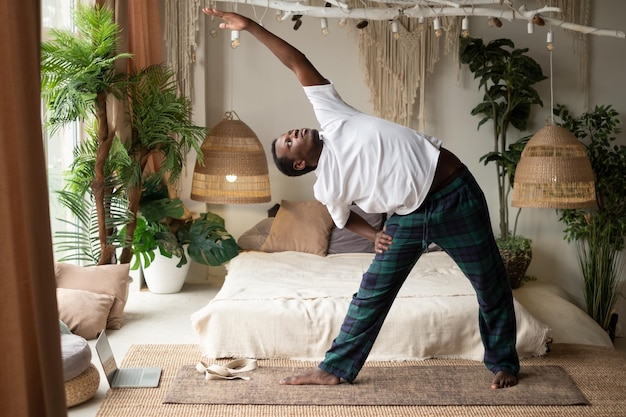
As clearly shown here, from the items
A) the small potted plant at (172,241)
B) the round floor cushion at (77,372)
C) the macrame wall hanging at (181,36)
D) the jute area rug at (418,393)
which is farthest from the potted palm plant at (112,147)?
the round floor cushion at (77,372)

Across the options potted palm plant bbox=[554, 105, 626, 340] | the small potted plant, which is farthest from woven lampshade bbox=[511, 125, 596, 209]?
the small potted plant

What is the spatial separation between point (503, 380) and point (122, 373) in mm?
1652

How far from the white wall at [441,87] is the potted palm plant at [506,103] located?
16 cm

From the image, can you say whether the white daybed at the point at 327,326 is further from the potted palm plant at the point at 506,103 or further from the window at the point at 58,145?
the window at the point at 58,145

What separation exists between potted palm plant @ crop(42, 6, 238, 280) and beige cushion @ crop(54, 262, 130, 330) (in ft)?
0.45

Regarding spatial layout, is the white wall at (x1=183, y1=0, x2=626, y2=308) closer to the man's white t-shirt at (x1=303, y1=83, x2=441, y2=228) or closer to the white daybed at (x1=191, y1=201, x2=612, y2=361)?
the white daybed at (x1=191, y1=201, x2=612, y2=361)

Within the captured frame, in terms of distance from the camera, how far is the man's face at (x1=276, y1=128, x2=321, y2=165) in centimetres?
320

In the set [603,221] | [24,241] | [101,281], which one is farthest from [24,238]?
[603,221]

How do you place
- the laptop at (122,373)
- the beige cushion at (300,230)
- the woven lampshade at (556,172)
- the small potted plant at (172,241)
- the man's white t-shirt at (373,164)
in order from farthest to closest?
the beige cushion at (300,230), the small potted plant at (172,241), the woven lampshade at (556,172), the laptop at (122,373), the man's white t-shirt at (373,164)

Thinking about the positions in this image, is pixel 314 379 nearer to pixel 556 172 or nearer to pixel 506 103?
pixel 556 172

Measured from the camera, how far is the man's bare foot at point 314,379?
11.5ft

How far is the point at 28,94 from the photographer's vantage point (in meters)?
1.85

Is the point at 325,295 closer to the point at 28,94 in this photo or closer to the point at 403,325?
the point at 403,325

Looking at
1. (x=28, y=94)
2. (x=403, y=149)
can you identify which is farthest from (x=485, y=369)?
(x=28, y=94)
